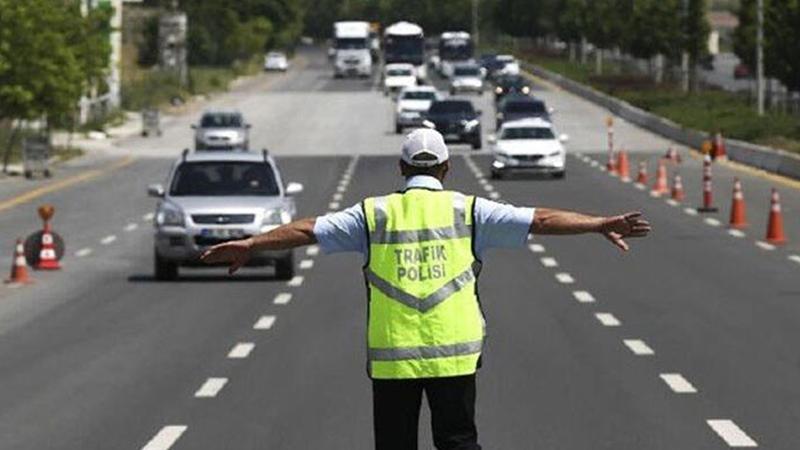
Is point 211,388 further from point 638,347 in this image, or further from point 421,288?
point 421,288

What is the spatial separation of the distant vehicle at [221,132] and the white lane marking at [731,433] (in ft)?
186

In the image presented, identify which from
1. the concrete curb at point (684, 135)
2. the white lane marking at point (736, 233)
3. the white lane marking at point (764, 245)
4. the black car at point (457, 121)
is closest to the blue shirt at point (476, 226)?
the white lane marking at point (764, 245)

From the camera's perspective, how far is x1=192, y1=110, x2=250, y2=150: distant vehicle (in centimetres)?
7300

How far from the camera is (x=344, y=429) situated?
15508 mm

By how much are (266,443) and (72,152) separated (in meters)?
59.8

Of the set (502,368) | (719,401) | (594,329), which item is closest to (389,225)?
(719,401)

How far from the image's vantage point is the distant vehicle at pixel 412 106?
86.1m

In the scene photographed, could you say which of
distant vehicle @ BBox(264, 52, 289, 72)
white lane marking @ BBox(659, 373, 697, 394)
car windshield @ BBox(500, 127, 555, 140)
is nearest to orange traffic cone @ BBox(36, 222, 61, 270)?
white lane marking @ BBox(659, 373, 697, 394)

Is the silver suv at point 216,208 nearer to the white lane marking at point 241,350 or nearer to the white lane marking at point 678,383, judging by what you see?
the white lane marking at point 241,350

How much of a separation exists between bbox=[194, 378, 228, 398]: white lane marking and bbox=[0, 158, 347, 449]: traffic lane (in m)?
0.12

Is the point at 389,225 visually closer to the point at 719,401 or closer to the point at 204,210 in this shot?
the point at 719,401

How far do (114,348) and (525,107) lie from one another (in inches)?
2160

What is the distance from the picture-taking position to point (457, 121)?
7475 centimetres

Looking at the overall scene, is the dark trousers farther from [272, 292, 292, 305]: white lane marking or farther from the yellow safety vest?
[272, 292, 292, 305]: white lane marking
